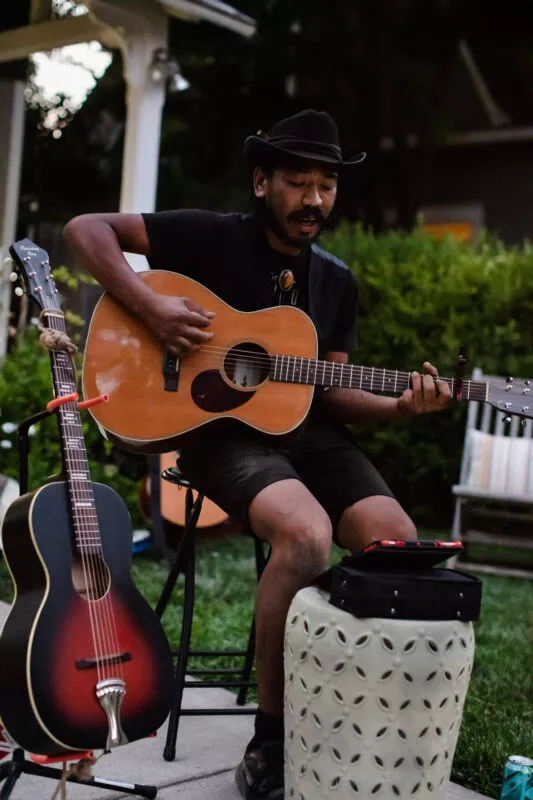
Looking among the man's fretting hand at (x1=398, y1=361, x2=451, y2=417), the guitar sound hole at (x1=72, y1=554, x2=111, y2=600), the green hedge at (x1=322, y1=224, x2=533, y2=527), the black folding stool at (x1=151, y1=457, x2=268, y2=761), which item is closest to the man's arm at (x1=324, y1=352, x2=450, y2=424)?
the man's fretting hand at (x1=398, y1=361, x2=451, y2=417)

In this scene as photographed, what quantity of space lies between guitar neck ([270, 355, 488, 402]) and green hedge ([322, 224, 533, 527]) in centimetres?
381

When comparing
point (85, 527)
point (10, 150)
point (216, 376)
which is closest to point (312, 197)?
point (216, 376)

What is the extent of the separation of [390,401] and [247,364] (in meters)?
0.47

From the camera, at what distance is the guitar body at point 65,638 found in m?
2.12

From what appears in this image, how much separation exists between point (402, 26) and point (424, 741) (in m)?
11.0

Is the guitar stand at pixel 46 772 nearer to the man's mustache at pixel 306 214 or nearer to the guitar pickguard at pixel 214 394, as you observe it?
the guitar pickguard at pixel 214 394

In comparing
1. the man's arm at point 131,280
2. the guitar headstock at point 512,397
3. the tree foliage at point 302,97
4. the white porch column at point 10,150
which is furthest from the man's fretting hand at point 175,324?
the tree foliage at point 302,97

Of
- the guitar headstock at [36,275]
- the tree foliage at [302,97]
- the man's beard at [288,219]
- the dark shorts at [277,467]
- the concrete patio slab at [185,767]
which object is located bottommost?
the concrete patio slab at [185,767]

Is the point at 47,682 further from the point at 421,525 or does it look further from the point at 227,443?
the point at 421,525

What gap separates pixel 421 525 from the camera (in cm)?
713

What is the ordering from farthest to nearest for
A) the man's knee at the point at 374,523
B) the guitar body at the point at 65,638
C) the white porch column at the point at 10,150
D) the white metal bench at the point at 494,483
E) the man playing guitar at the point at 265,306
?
the white porch column at the point at 10,150, the white metal bench at the point at 494,483, the man's knee at the point at 374,523, the man playing guitar at the point at 265,306, the guitar body at the point at 65,638

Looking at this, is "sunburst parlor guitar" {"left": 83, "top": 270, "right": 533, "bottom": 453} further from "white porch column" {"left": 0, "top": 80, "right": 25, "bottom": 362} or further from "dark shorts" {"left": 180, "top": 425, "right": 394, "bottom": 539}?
"white porch column" {"left": 0, "top": 80, "right": 25, "bottom": 362}

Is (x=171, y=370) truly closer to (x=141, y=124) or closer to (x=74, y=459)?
(x=74, y=459)

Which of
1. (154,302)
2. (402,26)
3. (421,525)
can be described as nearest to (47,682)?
(154,302)
